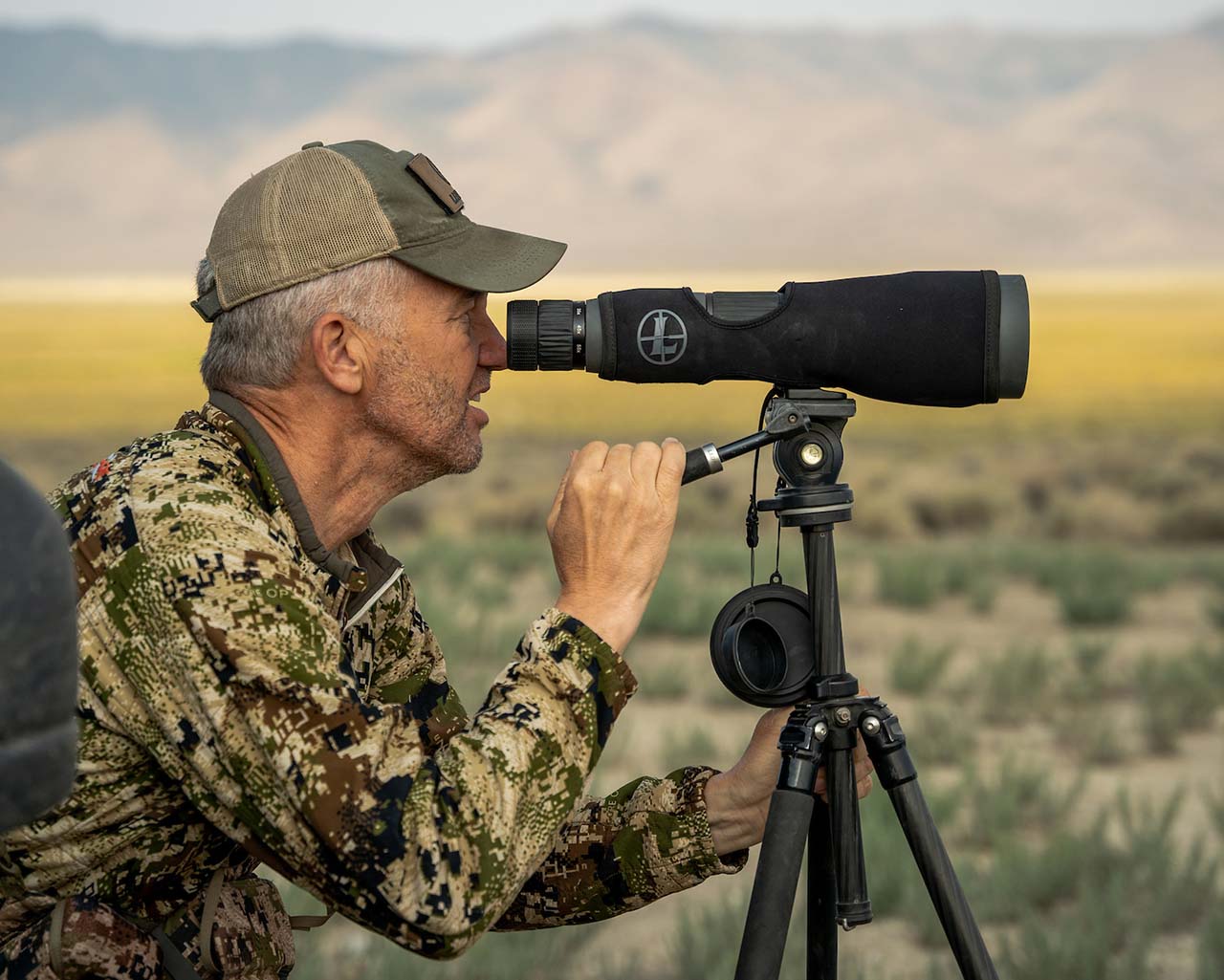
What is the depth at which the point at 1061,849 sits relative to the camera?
5363mm

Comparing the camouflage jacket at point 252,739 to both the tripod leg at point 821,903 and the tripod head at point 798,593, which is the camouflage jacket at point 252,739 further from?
the tripod leg at point 821,903

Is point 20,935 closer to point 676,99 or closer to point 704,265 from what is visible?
point 704,265

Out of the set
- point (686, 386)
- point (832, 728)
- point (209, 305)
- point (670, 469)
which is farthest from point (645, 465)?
point (686, 386)

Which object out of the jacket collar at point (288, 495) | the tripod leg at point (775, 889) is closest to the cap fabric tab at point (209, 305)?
the jacket collar at point (288, 495)

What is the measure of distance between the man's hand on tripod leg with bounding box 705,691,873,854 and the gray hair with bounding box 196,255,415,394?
0.88 meters

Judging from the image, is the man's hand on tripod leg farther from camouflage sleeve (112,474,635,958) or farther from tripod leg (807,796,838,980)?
camouflage sleeve (112,474,635,958)

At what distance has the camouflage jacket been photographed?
174 cm

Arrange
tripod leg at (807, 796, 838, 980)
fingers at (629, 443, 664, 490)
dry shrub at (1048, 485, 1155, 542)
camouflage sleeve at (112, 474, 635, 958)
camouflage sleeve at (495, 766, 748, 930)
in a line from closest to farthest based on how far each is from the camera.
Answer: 1. camouflage sleeve at (112, 474, 635, 958)
2. fingers at (629, 443, 664, 490)
3. tripod leg at (807, 796, 838, 980)
4. camouflage sleeve at (495, 766, 748, 930)
5. dry shrub at (1048, 485, 1155, 542)

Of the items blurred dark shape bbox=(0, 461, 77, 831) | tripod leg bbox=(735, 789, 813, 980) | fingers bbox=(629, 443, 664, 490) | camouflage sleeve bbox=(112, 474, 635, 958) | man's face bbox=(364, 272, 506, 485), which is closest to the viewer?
blurred dark shape bbox=(0, 461, 77, 831)

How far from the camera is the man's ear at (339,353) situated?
2.17 metres

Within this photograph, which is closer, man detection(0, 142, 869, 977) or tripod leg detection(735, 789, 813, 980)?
man detection(0, 142, 869, 977)

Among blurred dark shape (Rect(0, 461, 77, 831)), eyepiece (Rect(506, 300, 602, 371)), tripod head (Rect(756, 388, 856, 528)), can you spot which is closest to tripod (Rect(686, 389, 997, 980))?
tripod head (Rect(756, 388, 856, 528))

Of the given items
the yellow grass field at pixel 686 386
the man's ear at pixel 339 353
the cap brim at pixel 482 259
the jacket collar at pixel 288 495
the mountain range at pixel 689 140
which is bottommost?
the jacket collar at pixel 288 495

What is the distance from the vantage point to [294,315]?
2172mm
